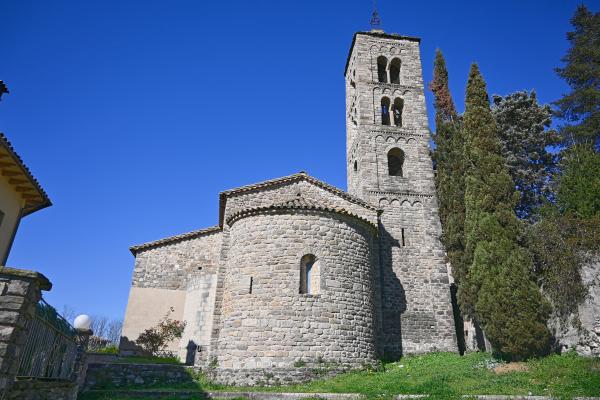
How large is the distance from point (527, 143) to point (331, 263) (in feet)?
50.4

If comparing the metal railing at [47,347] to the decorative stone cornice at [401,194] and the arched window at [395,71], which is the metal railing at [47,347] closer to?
the decorative stone cornice at [401,194]

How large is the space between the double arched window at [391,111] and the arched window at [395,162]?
1.82 metres

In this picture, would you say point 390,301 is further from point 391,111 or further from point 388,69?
point 388,69

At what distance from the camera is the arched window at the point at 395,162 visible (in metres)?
22.0

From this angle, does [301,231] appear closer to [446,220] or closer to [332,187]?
[332,187]

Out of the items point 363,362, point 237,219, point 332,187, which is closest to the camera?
point 363,362

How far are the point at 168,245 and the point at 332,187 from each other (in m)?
7.99

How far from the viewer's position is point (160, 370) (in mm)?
13766

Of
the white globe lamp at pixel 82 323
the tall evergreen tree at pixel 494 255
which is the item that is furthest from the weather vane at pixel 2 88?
the tall evergreen tree at pixel 494 255

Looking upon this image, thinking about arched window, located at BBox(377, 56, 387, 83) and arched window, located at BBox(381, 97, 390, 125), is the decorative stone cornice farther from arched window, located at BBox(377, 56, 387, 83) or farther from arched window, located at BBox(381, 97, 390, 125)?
arched window, located at BBox(377, 56, 387, 83)

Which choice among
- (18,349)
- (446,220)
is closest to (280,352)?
(18,349)

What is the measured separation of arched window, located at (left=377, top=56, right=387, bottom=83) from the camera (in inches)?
960

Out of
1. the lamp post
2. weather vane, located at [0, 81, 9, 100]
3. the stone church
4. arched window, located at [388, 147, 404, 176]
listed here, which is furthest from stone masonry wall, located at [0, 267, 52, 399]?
arched window, located at [388, 147, 404, 176]

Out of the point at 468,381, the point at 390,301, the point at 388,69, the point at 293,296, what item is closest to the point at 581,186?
the point at 468,381
